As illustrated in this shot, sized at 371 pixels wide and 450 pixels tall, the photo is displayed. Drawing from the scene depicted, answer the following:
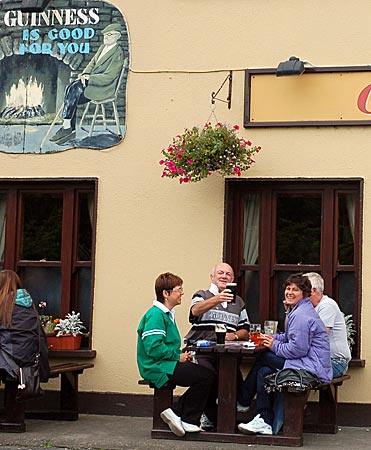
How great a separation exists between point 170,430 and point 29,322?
1.59 m

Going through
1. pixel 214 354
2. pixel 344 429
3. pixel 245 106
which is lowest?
pixel 344 429

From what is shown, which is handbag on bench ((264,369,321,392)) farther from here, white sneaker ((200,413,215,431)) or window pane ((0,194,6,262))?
window pane ((0,194,6,262))

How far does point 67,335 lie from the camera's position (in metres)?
11.1

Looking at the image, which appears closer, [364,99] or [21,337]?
[21,337]

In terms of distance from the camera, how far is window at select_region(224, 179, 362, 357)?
10703 millimetres

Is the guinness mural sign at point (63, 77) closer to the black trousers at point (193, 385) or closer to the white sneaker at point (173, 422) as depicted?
the black trousers at point (193, 385)

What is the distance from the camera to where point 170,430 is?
9.66 m

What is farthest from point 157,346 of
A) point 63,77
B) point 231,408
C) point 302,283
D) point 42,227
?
point 63,77

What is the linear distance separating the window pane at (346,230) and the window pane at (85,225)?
2603 millimetres

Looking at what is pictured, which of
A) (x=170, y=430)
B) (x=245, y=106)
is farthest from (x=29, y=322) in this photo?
(x=245, y=106)

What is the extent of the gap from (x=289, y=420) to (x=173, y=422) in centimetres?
101

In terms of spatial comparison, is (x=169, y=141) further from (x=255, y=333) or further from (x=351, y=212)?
(x=255, y=333)

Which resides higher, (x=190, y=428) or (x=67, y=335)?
(x=67, y=335)

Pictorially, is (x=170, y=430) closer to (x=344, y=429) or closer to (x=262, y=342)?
(x=262, y=342)
